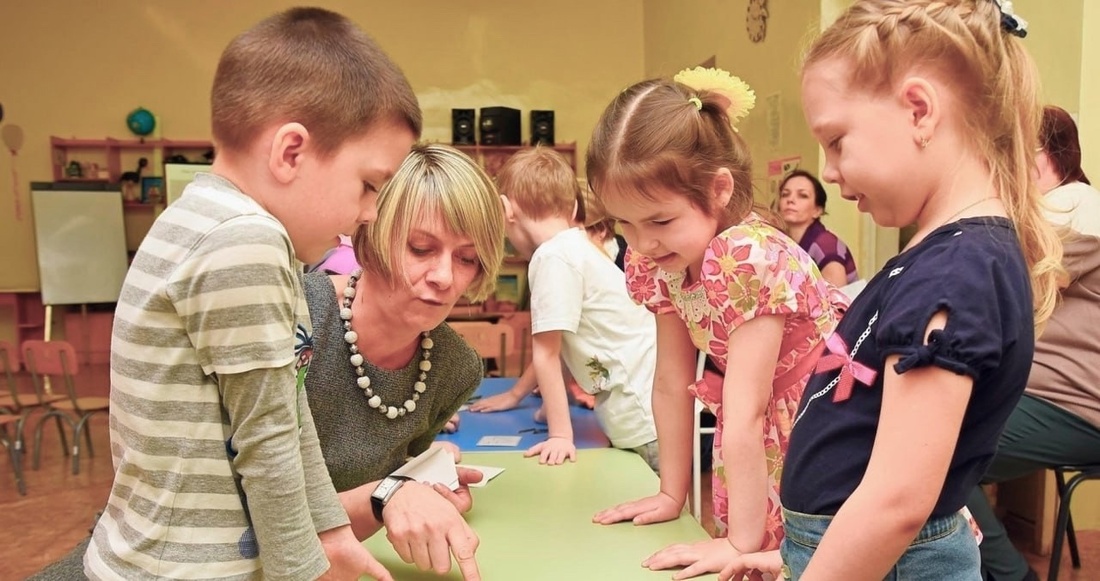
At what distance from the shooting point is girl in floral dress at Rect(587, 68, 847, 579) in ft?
3.47

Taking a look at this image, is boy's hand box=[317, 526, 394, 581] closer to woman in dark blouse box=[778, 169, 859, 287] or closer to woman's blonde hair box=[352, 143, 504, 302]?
woman's blonde hair box=[352, 143, 504, 302]

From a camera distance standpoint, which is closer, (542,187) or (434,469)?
(434,469)

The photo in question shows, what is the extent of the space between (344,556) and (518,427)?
46.3 inches

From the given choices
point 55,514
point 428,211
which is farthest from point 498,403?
point 55,514

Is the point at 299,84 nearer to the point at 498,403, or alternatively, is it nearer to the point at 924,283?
the point at 924,283

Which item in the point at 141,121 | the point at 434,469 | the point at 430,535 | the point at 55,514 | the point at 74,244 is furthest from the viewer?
the point at 141,121

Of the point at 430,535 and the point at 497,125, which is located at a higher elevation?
the point at 497,125

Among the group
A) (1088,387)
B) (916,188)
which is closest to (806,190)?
(1088,387)

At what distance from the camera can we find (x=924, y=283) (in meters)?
0.70

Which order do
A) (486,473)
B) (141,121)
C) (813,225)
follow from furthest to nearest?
(141,121), (813,225), (486,473)

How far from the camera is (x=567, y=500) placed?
1351mm

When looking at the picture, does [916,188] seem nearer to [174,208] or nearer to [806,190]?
[174,208]

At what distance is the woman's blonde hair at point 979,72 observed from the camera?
2.47ft

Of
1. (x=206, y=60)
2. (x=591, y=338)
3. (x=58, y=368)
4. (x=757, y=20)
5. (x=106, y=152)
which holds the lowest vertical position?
(x=58, y=368)
